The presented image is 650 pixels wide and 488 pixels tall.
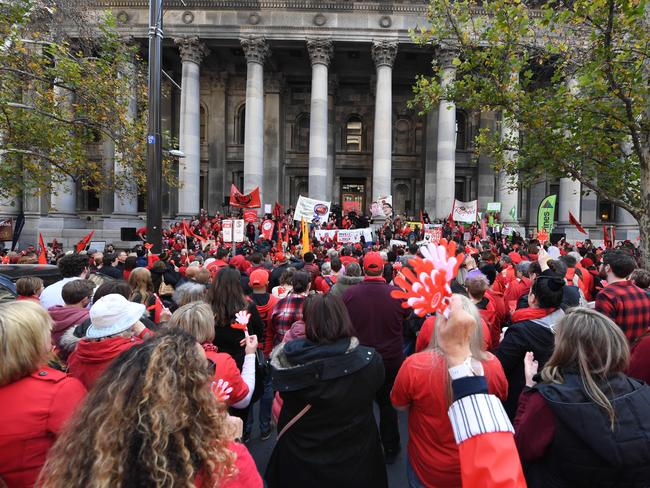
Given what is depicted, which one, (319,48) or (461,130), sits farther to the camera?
(461,130)

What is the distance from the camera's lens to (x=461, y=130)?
30.7 meters

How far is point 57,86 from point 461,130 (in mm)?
26566

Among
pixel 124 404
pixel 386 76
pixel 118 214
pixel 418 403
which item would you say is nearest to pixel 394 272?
pixel 418 403

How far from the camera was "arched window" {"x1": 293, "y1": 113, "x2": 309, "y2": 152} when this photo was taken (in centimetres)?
3103

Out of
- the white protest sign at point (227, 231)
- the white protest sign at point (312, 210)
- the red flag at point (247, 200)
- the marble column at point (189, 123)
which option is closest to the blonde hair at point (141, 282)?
the white protest sign at point (227, 231)

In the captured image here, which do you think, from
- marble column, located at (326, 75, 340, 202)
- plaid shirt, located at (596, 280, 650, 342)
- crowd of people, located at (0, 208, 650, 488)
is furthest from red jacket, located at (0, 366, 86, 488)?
marble column, located at (326, 75, 340, 202)

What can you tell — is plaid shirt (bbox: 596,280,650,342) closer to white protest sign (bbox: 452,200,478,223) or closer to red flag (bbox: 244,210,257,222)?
red flag (bbox: 244,210,257,222)

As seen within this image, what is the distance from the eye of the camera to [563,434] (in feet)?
6.02

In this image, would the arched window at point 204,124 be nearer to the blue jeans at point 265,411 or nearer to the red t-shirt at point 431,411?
the blue jeans at point 265,411

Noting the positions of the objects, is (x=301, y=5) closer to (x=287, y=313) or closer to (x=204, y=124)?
(x=204, y=124)

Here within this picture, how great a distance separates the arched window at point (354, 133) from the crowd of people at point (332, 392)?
27887mm

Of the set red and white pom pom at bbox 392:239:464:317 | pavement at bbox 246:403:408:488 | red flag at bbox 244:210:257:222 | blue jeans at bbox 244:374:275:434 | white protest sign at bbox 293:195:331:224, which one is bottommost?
pavement at bbox 246:403:408:488

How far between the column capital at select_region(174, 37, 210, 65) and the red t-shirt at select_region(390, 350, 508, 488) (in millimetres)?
26622

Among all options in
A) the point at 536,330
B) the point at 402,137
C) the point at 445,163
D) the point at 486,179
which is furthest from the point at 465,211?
the point at 536,330
